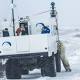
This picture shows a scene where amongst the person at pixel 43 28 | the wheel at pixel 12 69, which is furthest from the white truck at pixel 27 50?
the person at pixel 43 28

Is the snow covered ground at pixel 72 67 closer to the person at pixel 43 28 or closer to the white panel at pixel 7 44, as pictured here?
the white panel at pixel 7 44

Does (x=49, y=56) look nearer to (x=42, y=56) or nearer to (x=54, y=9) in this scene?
(x=42, y=56)

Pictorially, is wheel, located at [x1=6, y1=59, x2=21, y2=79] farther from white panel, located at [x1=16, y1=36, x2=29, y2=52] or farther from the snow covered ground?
white panel, located at [x1=16, y1=36, x2=29, y2=52]

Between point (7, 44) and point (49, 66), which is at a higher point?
point (7, 44)

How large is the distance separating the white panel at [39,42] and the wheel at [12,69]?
111cm

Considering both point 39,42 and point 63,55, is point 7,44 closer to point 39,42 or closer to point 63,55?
point 39,42

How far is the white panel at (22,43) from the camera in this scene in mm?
18781

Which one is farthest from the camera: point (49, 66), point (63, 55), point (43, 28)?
point (63, 55)

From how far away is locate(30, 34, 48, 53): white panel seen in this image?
738 inches

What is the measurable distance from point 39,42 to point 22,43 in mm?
598

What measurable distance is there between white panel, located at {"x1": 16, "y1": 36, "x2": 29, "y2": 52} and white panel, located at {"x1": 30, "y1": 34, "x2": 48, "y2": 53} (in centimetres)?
18

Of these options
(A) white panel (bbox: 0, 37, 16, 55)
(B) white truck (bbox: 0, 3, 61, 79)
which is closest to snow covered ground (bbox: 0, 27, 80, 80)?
(B) white truck (bbox: 0, 3, 61, 79)

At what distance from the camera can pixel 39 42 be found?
18.8m

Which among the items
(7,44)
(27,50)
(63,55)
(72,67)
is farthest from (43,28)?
(72,67)
